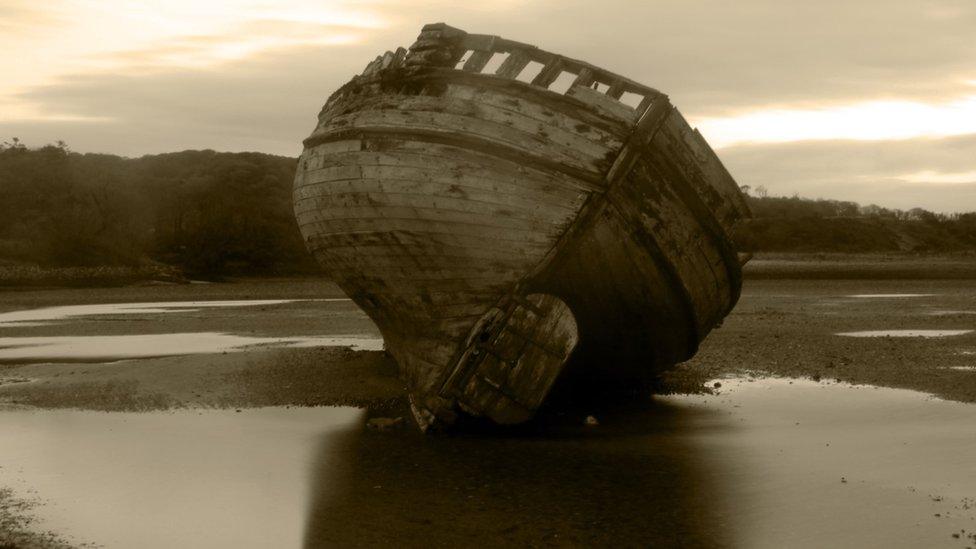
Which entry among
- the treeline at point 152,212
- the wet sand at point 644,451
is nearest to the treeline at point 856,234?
the treeline at point 152,212

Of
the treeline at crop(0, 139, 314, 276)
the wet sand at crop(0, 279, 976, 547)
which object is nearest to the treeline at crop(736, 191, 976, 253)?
the treeline at crop(0, 139, 314, 276)

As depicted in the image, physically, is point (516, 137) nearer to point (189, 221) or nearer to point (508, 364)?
point (508, 364)

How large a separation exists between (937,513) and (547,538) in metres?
2.09

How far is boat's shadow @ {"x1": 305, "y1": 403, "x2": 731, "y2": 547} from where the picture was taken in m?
5.59

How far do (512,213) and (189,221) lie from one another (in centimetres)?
2986

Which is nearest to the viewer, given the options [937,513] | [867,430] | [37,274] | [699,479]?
[937,513]

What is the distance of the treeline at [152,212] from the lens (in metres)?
32.7

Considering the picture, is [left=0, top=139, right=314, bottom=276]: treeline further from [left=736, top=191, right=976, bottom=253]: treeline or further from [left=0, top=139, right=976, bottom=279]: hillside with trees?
[left=736, top=191, right=976, bottom=253]: treeline

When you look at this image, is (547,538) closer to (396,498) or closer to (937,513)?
(396,498)

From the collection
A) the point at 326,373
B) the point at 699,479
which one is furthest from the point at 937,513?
the point at 326,373

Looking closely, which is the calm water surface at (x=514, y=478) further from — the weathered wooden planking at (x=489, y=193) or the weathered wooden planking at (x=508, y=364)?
the weathered wooden planking at (x=489, y=193)

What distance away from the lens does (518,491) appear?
650 cm

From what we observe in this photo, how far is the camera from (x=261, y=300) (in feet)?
80.4

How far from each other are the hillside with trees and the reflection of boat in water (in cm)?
2329
